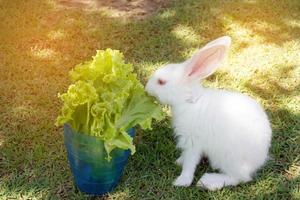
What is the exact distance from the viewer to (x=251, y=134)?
3.46m

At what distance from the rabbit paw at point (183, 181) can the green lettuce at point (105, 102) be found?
446 millimetres

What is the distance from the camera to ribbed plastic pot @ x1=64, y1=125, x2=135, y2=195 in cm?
327

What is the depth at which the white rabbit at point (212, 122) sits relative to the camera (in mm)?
3445

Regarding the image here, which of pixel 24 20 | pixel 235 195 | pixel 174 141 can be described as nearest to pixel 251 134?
pixel 235 195

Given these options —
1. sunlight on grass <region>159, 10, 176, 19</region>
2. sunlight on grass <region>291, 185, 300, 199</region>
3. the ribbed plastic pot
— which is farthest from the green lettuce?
sunlight on grass <region>159, 10, 176, 19</region>

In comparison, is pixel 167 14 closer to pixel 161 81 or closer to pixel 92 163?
pixel 161 81

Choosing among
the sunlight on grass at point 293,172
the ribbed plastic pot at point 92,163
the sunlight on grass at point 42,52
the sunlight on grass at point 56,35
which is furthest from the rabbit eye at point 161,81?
the sunlight on grass at point 56,35

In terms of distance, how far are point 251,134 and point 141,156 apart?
78cm

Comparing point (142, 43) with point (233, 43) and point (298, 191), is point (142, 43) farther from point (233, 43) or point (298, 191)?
point (298, 191)

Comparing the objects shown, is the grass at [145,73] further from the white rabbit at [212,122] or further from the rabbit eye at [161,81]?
the rabbit eye at [161,81]

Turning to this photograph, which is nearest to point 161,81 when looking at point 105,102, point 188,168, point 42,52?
point 105,102

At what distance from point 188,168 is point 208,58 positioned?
72 centimetres

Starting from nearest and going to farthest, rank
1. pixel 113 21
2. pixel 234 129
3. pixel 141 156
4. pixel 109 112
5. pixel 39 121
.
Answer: pixel 109 112
pixel 234 129
pixel 141 156
pixel 39 121
pixel 113 21

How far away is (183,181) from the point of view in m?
3.60
